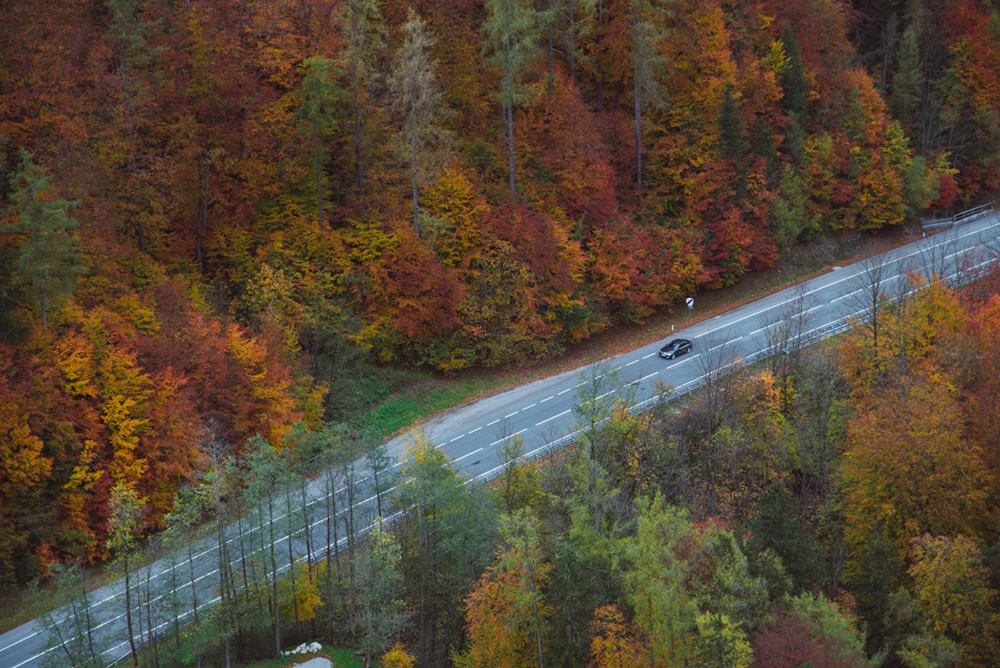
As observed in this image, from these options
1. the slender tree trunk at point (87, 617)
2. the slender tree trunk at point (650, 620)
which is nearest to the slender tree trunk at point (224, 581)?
the slender tree trunk at point (87, 617)

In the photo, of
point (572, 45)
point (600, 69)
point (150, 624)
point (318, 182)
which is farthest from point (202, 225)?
point (600, 69)

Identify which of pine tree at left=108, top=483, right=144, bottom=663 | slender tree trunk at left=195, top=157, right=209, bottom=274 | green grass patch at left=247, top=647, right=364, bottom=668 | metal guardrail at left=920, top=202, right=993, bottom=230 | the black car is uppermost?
slender tree trunk at left=195, top=157, right=209, bottom=274

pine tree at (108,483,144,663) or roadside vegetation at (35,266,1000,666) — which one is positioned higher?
pine tree at (108,483,144,663)

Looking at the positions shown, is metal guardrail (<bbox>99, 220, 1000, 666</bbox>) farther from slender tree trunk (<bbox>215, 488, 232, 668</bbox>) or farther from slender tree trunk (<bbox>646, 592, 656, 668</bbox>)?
slender tree trunk (<bbox>646, 592, 656, 668</bbox>)

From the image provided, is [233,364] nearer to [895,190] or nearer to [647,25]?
[647,25]

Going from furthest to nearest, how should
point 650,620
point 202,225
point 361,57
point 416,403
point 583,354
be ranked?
point 583,354
point 202,225
point 361,57
point 416,403
point 650,620

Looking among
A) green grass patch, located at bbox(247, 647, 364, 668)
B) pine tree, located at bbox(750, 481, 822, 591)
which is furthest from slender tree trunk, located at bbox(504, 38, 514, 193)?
green grass patch, located at bbox(247, 647, 364, 668)

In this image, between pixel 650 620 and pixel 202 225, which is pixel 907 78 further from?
pixel 650 620
